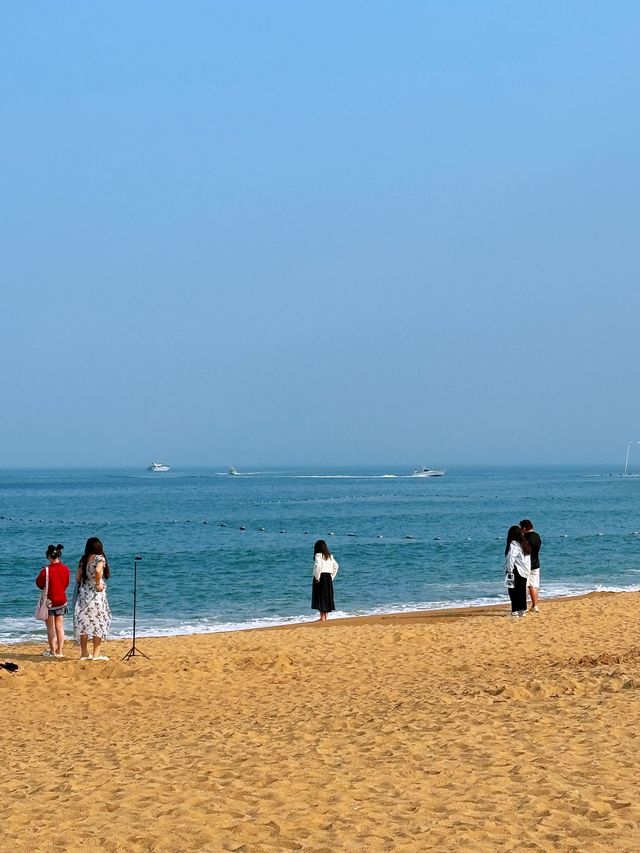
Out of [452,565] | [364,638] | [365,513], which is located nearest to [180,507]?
[365,513]

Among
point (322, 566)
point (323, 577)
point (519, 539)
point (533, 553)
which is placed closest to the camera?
point (519, 539)

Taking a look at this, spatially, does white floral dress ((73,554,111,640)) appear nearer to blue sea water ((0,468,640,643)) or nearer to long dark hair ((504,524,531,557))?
blue sea water ((0,468,640,643))

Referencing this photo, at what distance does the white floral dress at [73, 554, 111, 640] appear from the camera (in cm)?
1365

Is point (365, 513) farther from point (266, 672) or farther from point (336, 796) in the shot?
point (336, 796)

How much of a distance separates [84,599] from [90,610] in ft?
0.59

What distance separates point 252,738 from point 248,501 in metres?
86.6

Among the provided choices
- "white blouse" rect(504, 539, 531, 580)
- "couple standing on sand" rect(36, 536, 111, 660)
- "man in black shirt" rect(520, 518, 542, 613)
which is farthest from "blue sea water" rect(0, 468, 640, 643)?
"white blouse" rect(504, 539, 531, 580)

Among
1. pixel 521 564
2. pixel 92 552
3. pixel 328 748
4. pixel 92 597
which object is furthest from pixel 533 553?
pixel 328 748

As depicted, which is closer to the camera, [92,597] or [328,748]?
[328,748]

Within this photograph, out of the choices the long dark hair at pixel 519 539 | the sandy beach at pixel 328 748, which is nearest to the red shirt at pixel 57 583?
the sandy beach at pixel 328 748

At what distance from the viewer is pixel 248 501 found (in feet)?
313

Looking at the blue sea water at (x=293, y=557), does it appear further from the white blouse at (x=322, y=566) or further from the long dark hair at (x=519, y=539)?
the long dark hair at (x=519, y=539)

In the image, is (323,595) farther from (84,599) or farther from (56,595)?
(84,599)

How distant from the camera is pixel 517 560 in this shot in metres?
17.9
